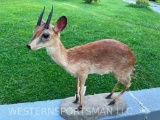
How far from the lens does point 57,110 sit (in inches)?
127

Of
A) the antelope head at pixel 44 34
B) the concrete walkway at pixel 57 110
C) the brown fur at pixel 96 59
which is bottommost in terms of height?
the concrete walkway at pixel 57 110

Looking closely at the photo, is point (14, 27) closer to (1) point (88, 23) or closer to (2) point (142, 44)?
(1) point (88, 23)

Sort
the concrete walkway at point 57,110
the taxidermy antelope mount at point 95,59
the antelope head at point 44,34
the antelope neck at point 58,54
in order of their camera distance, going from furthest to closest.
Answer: the concrete walkway at point 57,110
the taxidermy antelope mount at point 95,59
the antelope neck at point 58,54
the antelope head at point 44,34

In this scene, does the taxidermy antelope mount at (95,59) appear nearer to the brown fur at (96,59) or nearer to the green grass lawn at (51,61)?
the brown fur at (96,59)

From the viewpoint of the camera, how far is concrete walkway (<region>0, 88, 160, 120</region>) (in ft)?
10.2

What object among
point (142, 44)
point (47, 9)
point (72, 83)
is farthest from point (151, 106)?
point (47, 9)

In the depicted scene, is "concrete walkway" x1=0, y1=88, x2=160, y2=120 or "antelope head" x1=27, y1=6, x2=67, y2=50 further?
"concrete walkway" x1=0, y1=88, x2=160, y2=120

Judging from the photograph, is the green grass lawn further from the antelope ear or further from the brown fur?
the antelope ear

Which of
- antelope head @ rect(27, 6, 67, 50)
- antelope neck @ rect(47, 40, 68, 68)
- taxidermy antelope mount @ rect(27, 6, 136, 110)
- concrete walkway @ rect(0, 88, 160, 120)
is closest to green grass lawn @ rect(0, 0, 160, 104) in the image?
concrete walkway @ rect(0, 88, 160, 120)

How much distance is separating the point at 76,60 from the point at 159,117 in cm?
145

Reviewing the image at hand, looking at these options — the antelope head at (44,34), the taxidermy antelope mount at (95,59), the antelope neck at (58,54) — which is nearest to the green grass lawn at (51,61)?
the taxidermy antelope mount at (95,59)

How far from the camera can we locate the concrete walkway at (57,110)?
10.2 ft

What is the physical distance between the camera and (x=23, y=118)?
306cm

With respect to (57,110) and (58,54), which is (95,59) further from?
(57,110)
